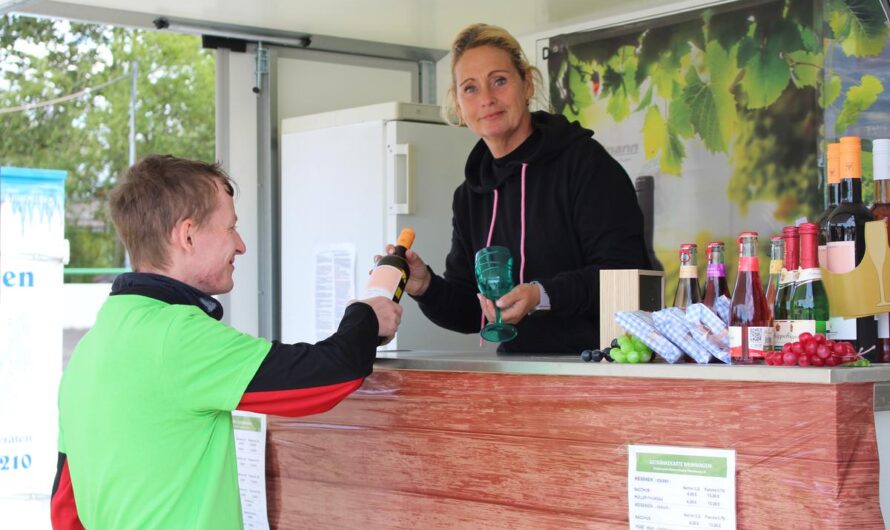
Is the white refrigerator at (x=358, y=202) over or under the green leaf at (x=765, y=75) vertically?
under

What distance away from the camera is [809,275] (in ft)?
5.94

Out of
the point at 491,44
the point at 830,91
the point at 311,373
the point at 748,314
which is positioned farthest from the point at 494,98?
the point at 830,91

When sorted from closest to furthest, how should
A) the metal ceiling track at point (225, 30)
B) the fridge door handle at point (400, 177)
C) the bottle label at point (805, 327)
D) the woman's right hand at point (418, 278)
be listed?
1. the bottle label at point (805, 327)
2. the woman's right hand at point (418, 278)
3. the metal ceiling track at point (225, 30)
4. the fridge door handle at point (400, 177)

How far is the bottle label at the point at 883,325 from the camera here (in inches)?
73.3

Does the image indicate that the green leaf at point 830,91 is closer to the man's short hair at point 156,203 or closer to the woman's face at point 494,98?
the woman's face at point 494,98

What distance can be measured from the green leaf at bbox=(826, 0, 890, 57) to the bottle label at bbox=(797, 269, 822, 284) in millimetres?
1898

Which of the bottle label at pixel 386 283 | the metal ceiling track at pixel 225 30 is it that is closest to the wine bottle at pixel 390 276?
the bottle label at pixel 386 283

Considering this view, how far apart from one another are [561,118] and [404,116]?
4.56 ft

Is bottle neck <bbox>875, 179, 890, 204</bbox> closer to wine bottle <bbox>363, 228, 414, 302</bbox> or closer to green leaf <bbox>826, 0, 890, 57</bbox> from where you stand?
wine bottle <bbox>363, 228, 414, 302</bbox>

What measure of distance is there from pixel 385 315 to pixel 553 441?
35 centimetres

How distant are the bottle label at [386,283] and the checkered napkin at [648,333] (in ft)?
1.33

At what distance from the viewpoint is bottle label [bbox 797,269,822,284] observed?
1.81 m

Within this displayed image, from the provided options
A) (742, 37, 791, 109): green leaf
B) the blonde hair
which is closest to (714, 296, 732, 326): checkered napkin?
the blonde hair

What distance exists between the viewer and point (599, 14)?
13.7ft
